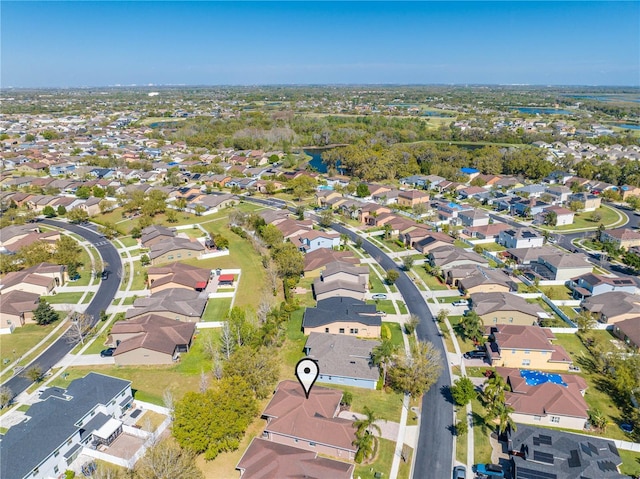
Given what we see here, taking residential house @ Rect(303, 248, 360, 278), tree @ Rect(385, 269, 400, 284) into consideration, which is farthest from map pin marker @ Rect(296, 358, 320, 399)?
residential house @ Rect(303, 248, 360, 278)

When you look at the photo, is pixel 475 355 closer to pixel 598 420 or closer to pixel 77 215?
pixel 598 420

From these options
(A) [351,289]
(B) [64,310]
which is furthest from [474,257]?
(B) [64,310]

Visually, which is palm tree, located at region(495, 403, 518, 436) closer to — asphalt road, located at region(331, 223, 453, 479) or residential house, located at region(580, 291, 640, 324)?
asphalt road, located at region(331, 223, 453, 479)

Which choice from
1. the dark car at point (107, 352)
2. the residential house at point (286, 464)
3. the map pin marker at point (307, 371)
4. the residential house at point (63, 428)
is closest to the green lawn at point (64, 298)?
the dark car at point (107, 352)

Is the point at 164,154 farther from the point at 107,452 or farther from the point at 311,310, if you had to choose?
the point at 107,452

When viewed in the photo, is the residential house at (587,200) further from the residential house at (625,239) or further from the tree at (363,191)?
the tree at (363,191)

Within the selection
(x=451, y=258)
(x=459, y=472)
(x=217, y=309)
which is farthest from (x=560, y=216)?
(x=217, y=309)
